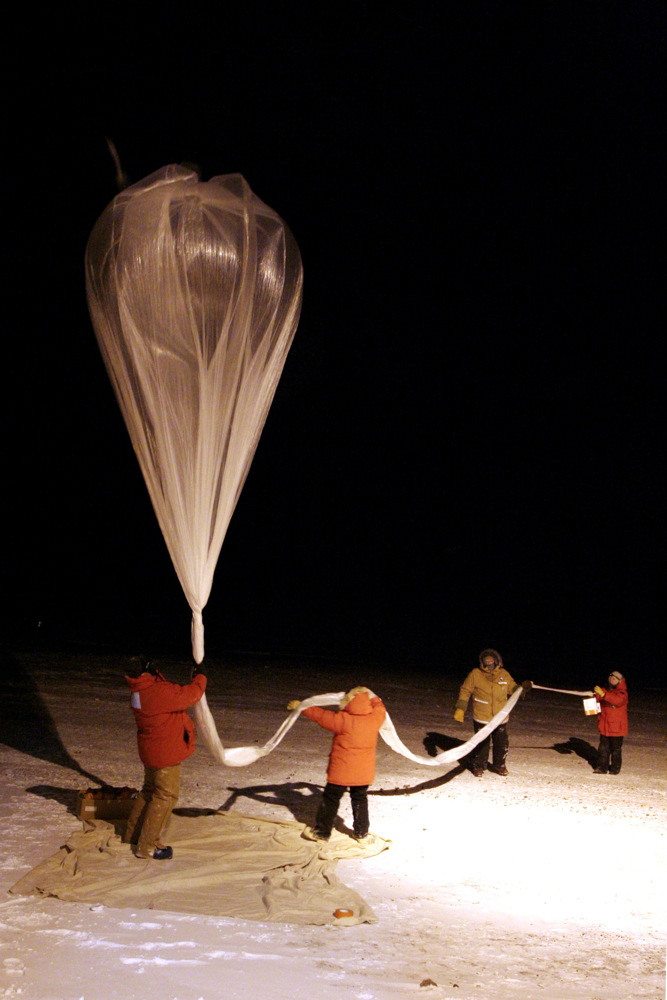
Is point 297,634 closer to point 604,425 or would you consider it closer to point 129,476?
point 129,476

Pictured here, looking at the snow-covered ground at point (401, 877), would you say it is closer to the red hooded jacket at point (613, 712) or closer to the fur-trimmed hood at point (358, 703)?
the red hooded jacket at point (613, 712)

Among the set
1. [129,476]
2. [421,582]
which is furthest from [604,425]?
[129,476]

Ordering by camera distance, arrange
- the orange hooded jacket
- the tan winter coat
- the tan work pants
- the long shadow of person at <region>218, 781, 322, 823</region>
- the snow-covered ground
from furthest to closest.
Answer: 1. the tan winter coat
2. the long shadow of person at <region>218, 781, 322, 823</region>
3. the orange hooded jacket
4. the tan work pants
5. the snow-covered ground

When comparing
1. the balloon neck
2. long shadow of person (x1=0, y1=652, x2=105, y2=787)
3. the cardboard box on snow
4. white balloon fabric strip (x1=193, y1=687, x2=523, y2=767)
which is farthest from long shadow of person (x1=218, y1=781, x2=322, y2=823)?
the balloon neck

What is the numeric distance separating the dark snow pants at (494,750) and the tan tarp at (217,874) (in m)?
2.60

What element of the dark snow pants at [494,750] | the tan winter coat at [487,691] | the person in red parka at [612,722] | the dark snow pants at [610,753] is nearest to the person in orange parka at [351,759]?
the tan winter coat at [487,691]

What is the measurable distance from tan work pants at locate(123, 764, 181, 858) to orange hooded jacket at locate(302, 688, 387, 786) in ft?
3.87

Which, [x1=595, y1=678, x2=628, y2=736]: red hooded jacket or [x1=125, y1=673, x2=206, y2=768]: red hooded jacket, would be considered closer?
[x1=125, y1=673, x2=206, y2=768]: red hooded jacket

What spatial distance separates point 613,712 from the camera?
9867 mm

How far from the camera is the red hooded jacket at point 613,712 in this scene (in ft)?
32.3

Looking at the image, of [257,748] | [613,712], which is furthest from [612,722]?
[257,748]

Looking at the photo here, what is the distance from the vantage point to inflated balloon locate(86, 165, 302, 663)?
7.04 meters

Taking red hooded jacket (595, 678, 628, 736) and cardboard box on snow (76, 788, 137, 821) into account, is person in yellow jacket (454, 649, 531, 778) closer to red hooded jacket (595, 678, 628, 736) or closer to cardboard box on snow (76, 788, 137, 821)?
red hooded jacket (595, 678, 628, 736)

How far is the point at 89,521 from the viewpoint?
4106 cm
